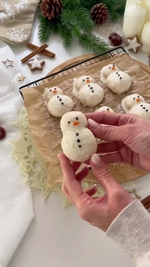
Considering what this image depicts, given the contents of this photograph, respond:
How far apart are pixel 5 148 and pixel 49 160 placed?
168 millimetres

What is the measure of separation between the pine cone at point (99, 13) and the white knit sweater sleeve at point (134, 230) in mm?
911

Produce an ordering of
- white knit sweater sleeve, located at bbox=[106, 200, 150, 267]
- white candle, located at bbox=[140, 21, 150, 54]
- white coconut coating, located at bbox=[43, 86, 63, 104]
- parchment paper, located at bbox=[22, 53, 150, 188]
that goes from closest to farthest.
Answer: white knit sweater sleeve, located at bbox=[106, 200, 150, 267]
parchment paper, located at bbox=[22, 53, 150, 188]
white coconut coating, located at bbox=[43, 86, 63, 104]
white candle, located at bbox=[140, 21, 150, 54]

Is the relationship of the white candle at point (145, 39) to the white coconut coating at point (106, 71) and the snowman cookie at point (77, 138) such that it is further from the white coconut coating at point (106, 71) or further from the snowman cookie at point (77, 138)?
the snowman cookie at point (77, 138)

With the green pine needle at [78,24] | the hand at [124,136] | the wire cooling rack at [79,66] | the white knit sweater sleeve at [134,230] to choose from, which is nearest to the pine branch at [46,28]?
the green pine needle at [78,24]

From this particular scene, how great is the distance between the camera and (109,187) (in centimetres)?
63

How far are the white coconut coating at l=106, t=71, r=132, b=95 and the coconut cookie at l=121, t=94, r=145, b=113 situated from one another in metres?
0.04

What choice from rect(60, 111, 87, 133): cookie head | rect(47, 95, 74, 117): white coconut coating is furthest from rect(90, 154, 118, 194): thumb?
rect(47, 95, 74, 117): white coconut coating

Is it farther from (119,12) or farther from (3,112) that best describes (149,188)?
(119,12)

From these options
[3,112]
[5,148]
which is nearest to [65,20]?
[3,112]

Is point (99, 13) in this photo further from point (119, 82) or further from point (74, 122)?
point (74, 122)

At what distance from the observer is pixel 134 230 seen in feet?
1.96

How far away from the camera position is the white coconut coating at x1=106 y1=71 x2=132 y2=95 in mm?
1047

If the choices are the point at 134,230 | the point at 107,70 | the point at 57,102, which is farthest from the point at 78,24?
the point at 134,230

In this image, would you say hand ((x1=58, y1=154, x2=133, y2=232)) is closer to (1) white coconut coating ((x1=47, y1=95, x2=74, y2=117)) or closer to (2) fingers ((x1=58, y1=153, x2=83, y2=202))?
(2) fingers ((x1=58, y1=153, x2=83, y2=202))
